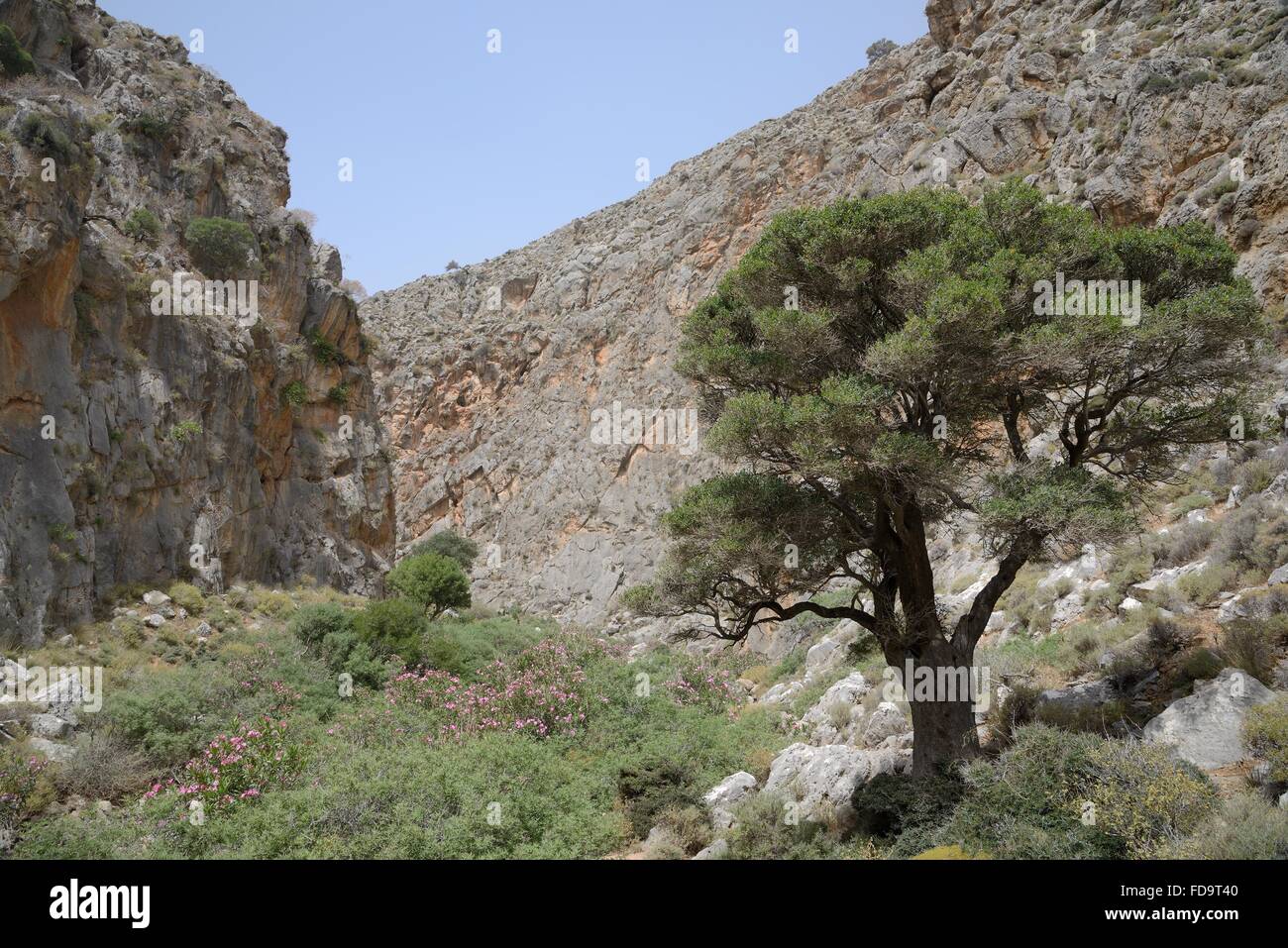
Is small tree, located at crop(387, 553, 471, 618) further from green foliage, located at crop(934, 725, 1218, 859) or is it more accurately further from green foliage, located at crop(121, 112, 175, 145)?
green foliage, located at crop(934, 725, 1218, 859)

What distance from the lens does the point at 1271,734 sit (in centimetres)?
680

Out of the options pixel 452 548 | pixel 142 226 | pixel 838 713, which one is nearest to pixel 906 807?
pixel 838 713

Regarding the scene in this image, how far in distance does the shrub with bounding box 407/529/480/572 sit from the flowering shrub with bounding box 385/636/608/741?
24.0 metres

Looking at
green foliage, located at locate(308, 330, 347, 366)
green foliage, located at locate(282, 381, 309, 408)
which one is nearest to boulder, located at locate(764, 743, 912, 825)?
green foliage, located at locate(282, 381, 309, 408)

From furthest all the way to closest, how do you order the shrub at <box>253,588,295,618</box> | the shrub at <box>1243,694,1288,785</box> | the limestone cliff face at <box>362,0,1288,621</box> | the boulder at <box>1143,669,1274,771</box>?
1. the limestone cliff face at <box>362,0,1288,621</box>
2. the shrub at <box>253,588,295,618</box>
3. the boulder at <box>1143,669,1274,771</box>
4. the shrub at <box>1243,694,1288,785</box>

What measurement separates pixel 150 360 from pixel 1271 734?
2193cm

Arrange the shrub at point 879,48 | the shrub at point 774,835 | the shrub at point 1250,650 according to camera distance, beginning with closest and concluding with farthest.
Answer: the shrub at point 1250,650
the shrub at point 774,835
the shrub at point 879,48

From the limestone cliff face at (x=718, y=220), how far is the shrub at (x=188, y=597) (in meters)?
12.1

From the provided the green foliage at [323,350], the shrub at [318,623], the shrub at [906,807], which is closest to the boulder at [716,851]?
the shrub at [906,807]

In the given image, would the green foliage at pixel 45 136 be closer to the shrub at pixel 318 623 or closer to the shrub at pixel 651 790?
the shrub at pixel 318 623

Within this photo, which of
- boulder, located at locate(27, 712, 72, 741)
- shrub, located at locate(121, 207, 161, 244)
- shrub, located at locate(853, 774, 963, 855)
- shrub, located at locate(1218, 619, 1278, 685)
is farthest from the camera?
shrub, located at locate(121, 207, 161, 244)

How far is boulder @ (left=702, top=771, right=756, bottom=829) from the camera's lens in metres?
10.5

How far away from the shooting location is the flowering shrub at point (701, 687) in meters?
17.4

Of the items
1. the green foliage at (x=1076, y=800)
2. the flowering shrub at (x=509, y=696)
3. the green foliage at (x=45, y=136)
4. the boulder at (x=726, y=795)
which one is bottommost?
the boulder at (x=726, y=795)
